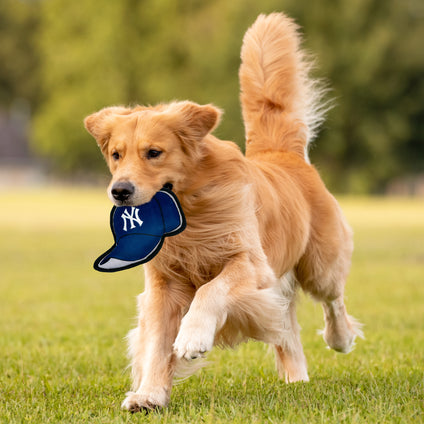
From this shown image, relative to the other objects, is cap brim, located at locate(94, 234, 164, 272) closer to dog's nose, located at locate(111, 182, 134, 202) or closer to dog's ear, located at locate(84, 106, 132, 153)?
dog's nose, located at locate(111, 182, 134, 202)

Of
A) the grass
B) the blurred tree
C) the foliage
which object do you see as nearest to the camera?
the grass

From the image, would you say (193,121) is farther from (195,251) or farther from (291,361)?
(291,361)

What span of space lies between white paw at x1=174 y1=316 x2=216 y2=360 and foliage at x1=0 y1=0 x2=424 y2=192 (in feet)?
97.6

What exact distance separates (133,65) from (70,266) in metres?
38.5

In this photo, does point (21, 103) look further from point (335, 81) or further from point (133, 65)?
point (335, 81)

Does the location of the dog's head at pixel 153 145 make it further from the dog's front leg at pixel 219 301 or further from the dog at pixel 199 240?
the dog's front leg at pixel 219 301

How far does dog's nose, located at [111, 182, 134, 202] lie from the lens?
3.84 metres

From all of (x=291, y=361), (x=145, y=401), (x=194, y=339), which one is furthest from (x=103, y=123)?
(x=291, y=361)

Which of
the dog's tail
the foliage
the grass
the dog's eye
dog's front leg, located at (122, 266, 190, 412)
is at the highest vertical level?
the foliage

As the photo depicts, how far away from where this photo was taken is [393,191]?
143 ft

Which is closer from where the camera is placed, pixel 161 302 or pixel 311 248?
pixel 161 302

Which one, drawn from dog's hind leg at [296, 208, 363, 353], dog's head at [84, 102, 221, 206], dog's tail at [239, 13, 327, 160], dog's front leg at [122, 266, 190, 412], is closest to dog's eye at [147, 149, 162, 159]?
dog's head at [84, 102, 221, 206]

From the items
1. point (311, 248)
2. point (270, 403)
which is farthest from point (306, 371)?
point (270, 403)

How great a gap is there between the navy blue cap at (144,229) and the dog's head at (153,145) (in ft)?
0.33
